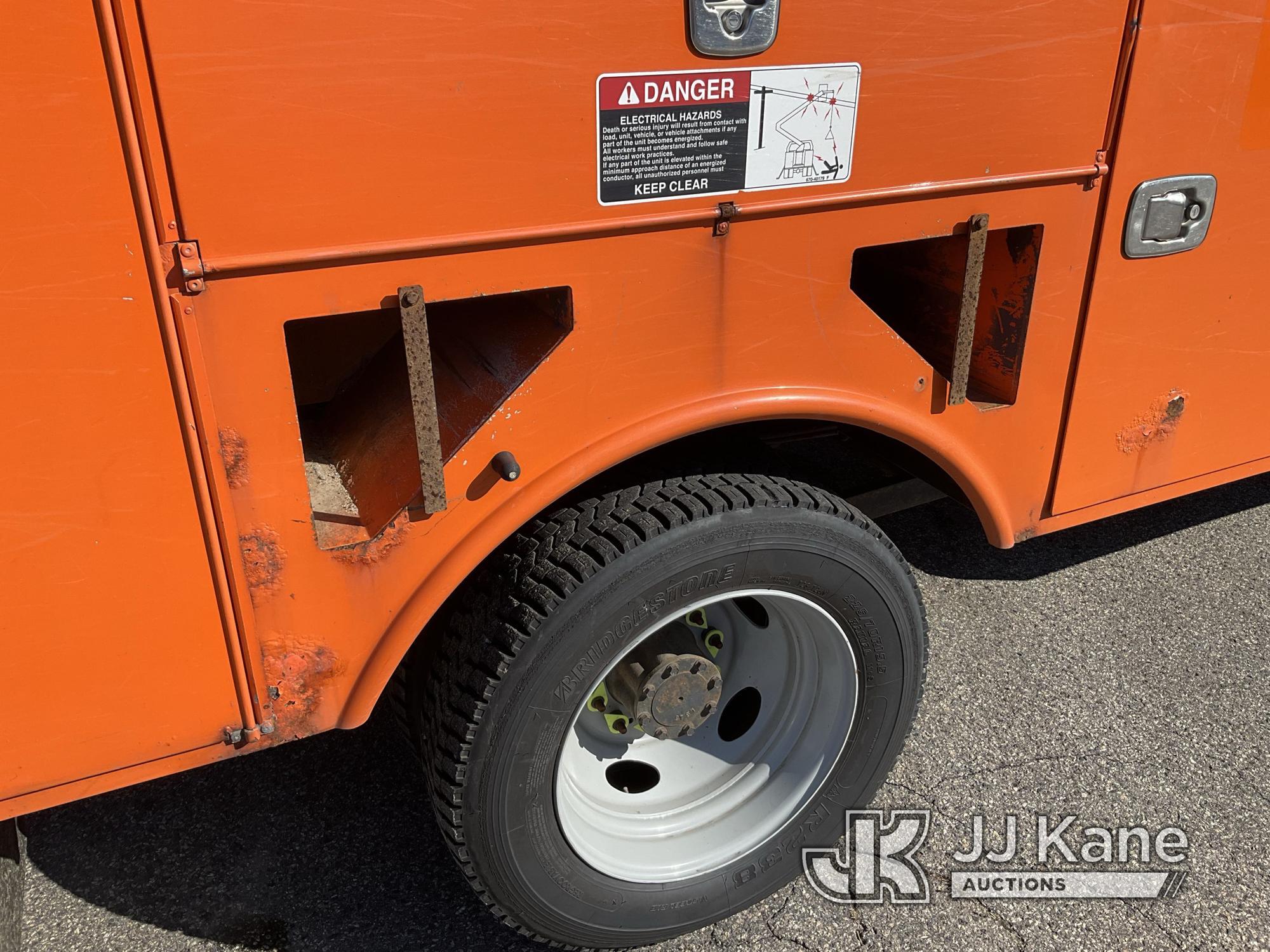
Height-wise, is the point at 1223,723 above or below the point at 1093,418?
below

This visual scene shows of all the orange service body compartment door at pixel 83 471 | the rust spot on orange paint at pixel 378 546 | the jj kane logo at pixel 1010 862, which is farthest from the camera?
the jj kane logo at pixel 1010 862

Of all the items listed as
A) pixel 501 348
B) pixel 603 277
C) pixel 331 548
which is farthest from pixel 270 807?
pixel 603 277

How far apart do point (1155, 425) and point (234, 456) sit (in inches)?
78.0

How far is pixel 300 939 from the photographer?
2.19 metres

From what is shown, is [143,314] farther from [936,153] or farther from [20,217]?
[936,153]

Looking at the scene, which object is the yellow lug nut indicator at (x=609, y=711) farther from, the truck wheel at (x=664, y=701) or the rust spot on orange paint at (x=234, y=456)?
the rust spot on orange paint at (x=234, y=456)

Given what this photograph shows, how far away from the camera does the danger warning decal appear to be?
153cm

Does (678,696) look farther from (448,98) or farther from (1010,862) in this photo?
(448,98)

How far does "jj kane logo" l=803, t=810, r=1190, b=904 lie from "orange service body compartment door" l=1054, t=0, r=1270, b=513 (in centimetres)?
78

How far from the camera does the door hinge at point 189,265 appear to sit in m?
1.32

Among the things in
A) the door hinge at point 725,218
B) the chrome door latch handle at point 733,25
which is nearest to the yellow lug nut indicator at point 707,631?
the door hinge at point 725,218

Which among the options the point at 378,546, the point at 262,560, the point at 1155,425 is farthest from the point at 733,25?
the point at 1155,425

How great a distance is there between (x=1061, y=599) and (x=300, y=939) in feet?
7.73

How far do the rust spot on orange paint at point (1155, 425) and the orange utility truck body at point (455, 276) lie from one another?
20 cm
